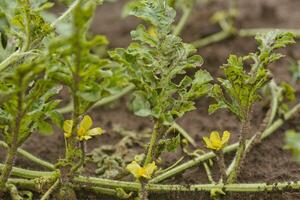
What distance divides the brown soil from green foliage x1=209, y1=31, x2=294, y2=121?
0.28 metres

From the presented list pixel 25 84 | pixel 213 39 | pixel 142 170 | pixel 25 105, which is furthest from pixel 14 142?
pixel 213 39

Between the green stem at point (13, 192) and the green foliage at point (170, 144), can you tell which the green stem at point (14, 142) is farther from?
the green foliage at point (170, 144)

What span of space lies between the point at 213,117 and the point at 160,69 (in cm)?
80

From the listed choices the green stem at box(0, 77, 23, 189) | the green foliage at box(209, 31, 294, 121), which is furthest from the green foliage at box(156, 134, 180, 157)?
the green stem at box(0, 77, 23, 189)

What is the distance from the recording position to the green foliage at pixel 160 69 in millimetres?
1580

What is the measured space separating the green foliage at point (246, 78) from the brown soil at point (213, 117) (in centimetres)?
28

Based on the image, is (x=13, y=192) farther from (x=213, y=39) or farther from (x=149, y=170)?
(x=213, y=39)

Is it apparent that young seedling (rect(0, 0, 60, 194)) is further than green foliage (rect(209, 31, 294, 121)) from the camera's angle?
No

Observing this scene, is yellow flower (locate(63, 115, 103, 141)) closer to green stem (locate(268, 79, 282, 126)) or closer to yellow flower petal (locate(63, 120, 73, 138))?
yellow flower petal (locate(63, 120, 73, 138))

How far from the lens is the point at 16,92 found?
4.69 feet

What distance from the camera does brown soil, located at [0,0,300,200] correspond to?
6.34 ft

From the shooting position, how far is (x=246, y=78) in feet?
5.38

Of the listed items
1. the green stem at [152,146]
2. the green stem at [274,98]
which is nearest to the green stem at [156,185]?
the green stem at [152,146]

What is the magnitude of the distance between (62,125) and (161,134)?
279mm
